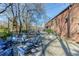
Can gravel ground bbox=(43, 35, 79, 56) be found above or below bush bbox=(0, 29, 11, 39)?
below

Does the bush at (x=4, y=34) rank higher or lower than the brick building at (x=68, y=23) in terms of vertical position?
lower

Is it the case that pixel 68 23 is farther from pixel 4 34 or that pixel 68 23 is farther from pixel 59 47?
pixel 4 34

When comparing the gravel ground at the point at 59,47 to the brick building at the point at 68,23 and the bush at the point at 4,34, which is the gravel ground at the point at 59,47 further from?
the bush at the point at 4,34

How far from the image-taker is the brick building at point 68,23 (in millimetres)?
1249

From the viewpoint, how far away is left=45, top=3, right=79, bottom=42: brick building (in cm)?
125

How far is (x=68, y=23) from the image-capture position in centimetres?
125

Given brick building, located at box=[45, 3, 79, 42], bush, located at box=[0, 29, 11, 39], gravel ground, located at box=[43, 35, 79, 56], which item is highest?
brick building, located at box=[45, 3, 79, 42]

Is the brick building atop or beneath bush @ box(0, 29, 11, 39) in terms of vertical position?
atop

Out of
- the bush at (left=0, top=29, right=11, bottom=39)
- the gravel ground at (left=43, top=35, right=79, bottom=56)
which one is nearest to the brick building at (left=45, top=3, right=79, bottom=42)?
the gravel ground at (left=43, top=35, right=79, bottom=56)

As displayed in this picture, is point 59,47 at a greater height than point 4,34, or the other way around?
point 4,34

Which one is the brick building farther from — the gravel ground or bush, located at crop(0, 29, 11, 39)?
bush, located at crop(0, 29, 11, 39)

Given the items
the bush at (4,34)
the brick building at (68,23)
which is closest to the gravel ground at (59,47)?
the brick building at (68,23)

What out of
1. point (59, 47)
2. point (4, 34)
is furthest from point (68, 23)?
point (4, 34)

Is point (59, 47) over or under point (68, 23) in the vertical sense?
under
